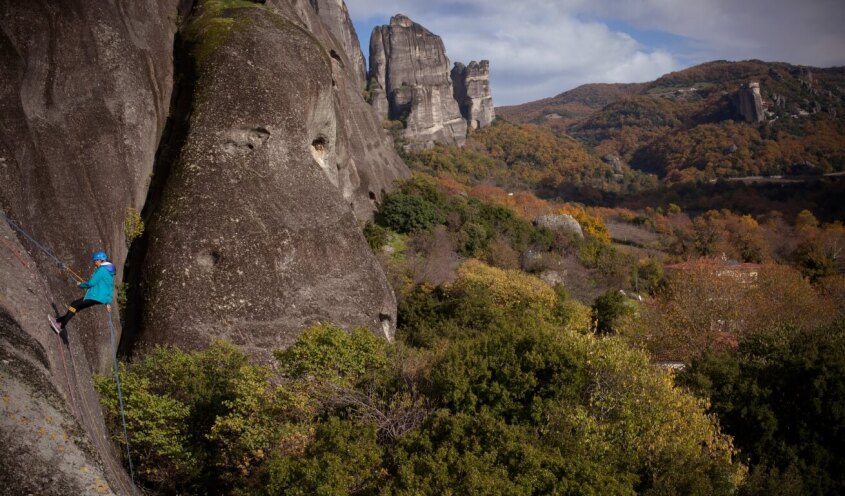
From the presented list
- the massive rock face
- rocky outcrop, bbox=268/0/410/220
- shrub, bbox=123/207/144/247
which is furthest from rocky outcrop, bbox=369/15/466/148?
shrub, bbox=123/207/144/247

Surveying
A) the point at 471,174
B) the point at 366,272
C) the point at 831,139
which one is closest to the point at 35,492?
the point at 366,272

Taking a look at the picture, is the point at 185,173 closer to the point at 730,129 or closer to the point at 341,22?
the point at 341,22

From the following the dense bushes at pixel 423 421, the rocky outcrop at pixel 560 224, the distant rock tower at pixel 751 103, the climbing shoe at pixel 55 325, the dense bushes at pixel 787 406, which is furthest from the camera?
the distant rock tower at pixel 751 103

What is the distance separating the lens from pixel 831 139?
93.1 m

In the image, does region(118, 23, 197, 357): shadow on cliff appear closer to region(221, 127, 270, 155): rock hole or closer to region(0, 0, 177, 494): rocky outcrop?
region(0, 0, 177, 494): rocky outcrop

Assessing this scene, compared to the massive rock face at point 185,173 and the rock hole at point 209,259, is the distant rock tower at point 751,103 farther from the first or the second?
the rock hole at point 209,259

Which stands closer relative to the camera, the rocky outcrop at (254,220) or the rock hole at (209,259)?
the rocky outcrop at (254,220)

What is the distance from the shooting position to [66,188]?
12969mm

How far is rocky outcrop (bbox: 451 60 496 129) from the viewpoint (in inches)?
4646

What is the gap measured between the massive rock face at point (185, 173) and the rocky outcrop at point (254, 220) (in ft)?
0.13

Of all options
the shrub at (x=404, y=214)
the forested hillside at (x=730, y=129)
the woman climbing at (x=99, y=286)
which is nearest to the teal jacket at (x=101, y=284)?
the woman climbing at (x=99, y=286)

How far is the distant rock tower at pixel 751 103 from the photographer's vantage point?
103688 millimetres

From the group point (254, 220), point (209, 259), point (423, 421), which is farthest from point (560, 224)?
point (423, 421)

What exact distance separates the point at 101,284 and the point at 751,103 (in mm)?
119794
